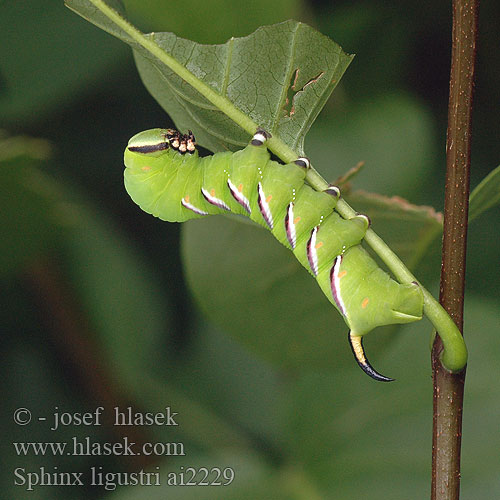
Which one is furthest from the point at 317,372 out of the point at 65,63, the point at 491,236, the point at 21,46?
the point at 21,46

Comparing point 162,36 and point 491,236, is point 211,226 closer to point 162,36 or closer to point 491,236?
point 162,36

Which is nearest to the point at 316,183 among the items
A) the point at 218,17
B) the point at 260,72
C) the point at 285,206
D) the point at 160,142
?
the point at 285,206

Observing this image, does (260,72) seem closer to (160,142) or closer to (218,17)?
(160,142)

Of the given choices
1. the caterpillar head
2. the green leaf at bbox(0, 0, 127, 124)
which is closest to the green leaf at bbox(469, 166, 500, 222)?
the caterpillar head

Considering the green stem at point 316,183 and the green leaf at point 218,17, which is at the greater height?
the green leaf at point 218,17

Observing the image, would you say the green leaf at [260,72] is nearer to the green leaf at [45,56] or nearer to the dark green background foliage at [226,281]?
the dark green background foliage at [226,281]

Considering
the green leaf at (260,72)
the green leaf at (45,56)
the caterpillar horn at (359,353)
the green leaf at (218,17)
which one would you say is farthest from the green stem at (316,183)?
the green leaf at (45,56)
